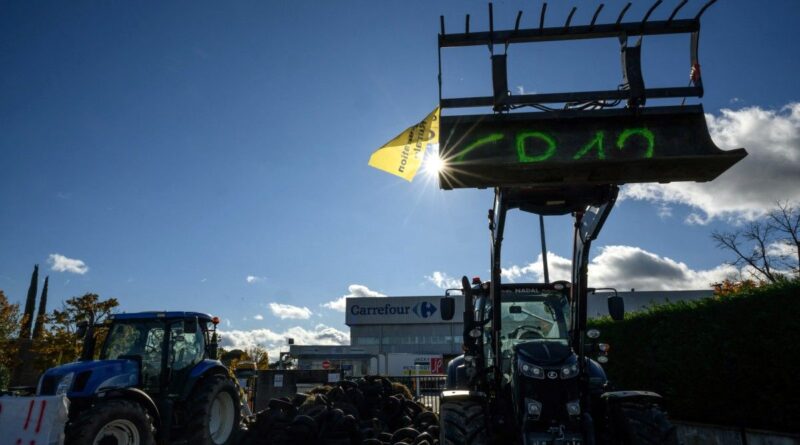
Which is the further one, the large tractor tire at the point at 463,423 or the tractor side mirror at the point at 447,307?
the tractor side mirror at the point at 447,307

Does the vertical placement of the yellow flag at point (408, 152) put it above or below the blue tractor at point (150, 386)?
above

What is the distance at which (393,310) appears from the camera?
60.9 meters

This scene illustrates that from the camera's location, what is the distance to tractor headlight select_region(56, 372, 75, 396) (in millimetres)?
7863

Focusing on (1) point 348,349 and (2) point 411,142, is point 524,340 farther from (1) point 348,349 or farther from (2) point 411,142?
(1) point 348,349

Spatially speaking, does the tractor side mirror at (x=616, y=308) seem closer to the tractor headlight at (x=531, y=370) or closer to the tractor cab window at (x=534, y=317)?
the tractor cab window at (x=534, y=317)

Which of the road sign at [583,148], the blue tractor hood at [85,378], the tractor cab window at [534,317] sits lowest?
the blue tractor hood at [85,378]

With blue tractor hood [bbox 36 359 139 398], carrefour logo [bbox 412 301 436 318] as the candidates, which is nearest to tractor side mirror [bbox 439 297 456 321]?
blue tractor hood [bbox 36 359 139 398]

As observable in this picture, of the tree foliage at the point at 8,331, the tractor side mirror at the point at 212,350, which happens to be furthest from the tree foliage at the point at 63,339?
the tractor side mirror at the point at 212,350

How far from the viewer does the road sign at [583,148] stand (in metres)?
4.25

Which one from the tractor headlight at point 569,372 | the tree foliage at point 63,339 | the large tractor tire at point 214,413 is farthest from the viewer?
the tree foliage at point 63,339

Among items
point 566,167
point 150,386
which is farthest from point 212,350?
point 566,167

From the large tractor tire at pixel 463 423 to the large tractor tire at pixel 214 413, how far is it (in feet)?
16.7

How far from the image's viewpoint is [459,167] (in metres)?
4.43

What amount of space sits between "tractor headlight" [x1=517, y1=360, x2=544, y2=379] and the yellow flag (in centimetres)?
228
